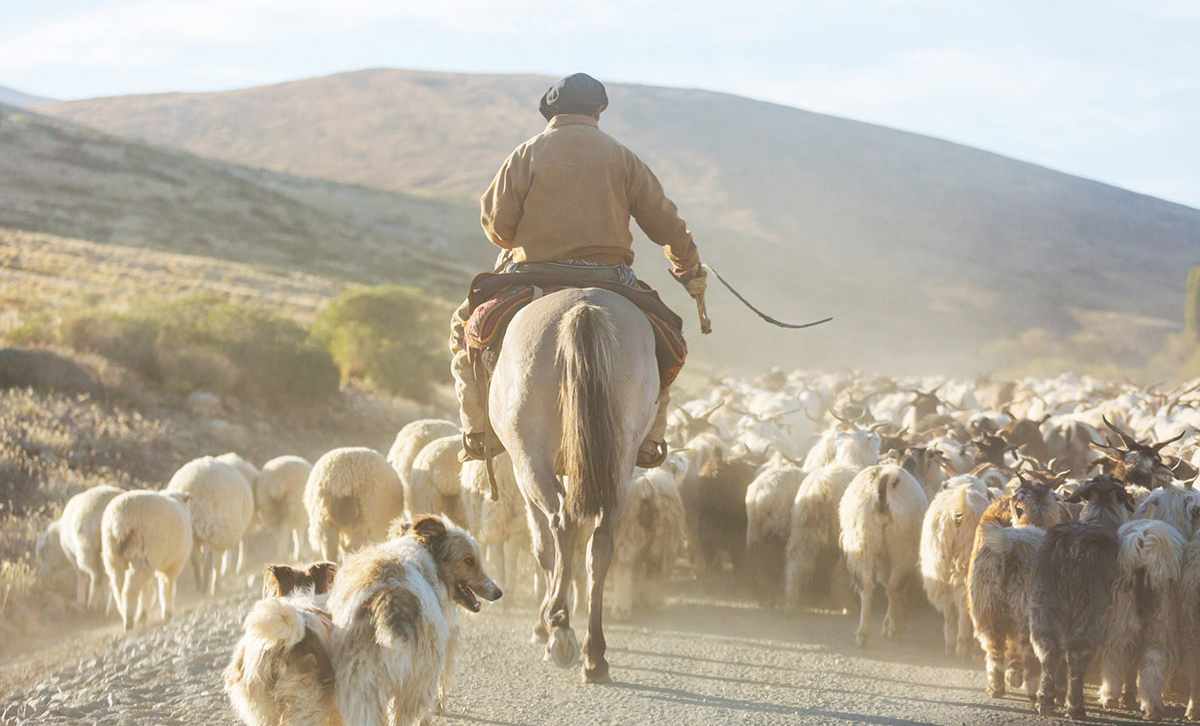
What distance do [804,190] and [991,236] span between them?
630 inches

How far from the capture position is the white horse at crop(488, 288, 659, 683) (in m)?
7.94

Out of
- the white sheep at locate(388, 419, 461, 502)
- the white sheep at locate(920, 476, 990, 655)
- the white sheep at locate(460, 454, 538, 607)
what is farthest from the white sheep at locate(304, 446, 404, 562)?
the white sheep at locate(920, 476, 990, 655)

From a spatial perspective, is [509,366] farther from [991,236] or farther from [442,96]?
[442,96]

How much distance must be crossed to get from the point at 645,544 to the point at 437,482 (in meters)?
2.33

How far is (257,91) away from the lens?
499 feet

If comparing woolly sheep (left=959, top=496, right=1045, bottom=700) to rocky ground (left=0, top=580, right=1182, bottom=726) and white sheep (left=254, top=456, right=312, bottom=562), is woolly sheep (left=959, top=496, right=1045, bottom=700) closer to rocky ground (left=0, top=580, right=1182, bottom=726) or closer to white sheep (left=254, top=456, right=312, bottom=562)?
rocky ground (left=0, top=580, right=1182, bottom=726)

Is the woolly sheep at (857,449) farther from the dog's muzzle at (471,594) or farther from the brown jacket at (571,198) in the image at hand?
the dog's muzzle at (471,594)

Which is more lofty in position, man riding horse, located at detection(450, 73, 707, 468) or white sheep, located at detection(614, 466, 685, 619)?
man riding horse, located at detection(450, 73, 707, 468)

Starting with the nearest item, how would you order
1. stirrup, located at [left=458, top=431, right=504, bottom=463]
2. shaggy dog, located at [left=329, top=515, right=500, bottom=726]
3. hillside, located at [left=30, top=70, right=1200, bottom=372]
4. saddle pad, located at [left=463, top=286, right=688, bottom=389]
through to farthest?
1. shaggy dog, located at [left=329, top=515, right=500, bottom=726]
2. saddle pad, located at [left=463, top=286, right=688, bottom=389]
3. stirrup, located at [left=458, top=431, right=504, bottom=463]
4. hillside, located at [left=30, top=70, right=1200, bottom=372]

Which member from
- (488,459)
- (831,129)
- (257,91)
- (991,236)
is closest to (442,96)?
(257,91)

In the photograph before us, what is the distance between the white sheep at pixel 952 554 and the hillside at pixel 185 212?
4592 cm

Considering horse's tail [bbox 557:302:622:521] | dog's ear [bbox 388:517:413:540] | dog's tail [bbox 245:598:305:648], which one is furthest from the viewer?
horse's tail [bbox 557:302:622:521]

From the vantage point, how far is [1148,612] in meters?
8.01

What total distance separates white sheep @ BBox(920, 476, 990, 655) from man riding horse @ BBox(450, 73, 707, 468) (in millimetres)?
2225
